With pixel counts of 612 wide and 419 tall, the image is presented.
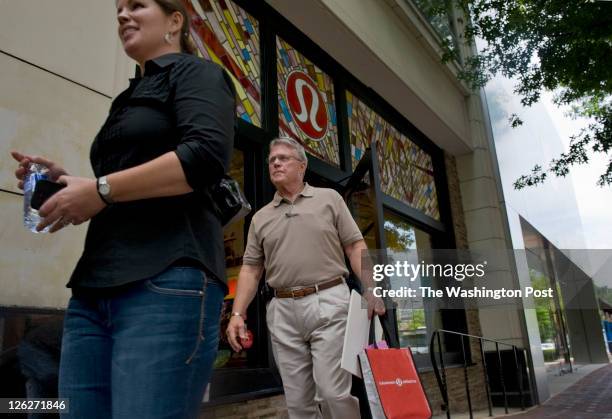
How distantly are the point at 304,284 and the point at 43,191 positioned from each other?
1.60m

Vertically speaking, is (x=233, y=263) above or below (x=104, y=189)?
above

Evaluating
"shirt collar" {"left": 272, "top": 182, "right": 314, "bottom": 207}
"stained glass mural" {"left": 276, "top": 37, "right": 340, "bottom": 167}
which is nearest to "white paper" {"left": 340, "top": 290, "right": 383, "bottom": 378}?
"shirt collar" {"left": 272, "top": 182, "right": 314, "bottom": 207}

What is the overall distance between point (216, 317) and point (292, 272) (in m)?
1.45

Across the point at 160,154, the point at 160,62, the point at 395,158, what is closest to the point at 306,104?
the point at 395,158

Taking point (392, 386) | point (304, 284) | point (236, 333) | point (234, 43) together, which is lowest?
point (392, 386)

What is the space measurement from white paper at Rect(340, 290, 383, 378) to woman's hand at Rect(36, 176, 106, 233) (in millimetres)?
1489

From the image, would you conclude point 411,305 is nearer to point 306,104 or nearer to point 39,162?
point 306,104

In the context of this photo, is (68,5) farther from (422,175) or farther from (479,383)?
(479,383)

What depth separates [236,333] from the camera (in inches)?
91.5

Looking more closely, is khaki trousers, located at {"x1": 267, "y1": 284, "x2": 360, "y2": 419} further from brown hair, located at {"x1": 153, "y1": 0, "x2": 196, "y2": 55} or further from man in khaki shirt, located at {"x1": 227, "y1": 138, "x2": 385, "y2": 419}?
brown hair, located at {"x1": 153, "y1": 0, "x2": 196, "y2": 55}

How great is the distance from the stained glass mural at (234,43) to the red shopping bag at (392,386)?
2547 mm

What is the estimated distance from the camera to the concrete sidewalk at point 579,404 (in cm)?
541

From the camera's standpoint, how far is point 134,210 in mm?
1042

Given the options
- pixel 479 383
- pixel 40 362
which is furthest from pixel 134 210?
pixel 479 383
